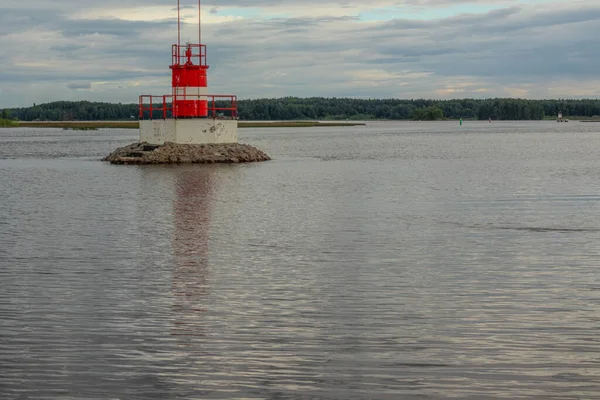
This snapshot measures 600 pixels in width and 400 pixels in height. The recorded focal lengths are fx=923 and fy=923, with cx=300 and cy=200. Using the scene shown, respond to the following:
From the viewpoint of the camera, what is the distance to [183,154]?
42344mm

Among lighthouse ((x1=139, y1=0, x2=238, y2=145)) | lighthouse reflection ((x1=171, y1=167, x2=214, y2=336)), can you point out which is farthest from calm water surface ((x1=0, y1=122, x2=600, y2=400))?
lighthouse ((x1=139, y1=0, x2=238, y2=145))

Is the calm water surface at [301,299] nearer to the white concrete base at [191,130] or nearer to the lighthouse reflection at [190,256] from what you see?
the lighthouse reflection at [190,256]

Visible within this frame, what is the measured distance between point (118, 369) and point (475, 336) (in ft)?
11.7

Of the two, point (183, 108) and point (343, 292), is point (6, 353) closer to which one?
point (343, 292)

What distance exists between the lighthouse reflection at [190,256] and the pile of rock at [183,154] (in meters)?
12.2

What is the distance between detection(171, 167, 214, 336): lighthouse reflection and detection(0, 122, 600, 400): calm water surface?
5 centimetres

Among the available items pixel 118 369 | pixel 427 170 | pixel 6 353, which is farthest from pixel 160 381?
pixel 427 170

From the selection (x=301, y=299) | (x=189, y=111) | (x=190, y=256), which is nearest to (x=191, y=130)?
(x=189, y=111)

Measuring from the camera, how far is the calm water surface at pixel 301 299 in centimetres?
789

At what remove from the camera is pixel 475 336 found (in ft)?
30.6

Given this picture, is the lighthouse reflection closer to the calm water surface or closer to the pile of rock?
the calm water surface

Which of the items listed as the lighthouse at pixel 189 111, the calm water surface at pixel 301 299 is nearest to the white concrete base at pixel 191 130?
the lighthouse at pixel 189 111

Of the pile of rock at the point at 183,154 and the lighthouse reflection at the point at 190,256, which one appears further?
the pile of rock at the point at 183,154

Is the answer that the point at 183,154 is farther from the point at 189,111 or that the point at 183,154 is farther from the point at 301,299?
the point at 301,299
